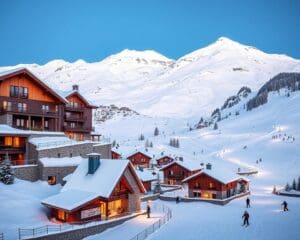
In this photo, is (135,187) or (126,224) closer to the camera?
(126,224)

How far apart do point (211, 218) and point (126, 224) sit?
9.59 m

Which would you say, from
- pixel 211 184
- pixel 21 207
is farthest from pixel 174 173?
pixel 21 207

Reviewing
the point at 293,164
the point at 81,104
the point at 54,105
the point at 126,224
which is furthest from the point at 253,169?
the point at 126,224

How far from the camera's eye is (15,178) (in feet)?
134

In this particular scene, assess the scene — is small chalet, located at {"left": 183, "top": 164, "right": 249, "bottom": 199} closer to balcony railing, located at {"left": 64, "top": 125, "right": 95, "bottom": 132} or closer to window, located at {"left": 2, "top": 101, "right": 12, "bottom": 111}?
balcony railing, located at {"left": 64, "top": 125, "right": 95, "bottom": 132}

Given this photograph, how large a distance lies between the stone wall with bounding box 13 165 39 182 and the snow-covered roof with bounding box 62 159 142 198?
5851 mm

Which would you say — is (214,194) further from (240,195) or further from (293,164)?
(293,164)

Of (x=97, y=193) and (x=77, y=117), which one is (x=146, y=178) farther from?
(x=97, y=193)

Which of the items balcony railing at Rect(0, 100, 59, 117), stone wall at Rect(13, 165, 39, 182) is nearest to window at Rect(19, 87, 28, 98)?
balcony railing at Rect(0, 100, 59, 117)

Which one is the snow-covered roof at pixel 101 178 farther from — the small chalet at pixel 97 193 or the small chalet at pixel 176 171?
the small chalet at pixel 176 171

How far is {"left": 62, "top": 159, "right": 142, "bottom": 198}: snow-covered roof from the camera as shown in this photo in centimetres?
3741

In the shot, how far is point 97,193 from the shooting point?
3669cm

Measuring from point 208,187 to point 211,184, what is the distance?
2.24 feet

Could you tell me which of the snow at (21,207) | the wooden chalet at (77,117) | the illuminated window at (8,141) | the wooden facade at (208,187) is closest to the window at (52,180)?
the snow at (21,207)
